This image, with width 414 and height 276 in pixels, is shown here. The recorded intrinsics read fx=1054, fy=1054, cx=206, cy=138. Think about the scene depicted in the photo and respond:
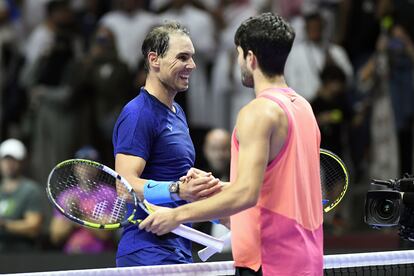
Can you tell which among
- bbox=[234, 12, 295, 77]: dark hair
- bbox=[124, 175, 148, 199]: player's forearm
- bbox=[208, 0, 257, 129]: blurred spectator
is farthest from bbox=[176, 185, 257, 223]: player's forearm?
bbox=[208, 0, 257, 129]: blurred spectator

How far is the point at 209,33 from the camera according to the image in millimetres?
11859

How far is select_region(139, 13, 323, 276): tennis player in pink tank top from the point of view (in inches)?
174

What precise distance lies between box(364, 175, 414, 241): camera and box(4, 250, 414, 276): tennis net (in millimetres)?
455

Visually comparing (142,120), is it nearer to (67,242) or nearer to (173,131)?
(173,131)

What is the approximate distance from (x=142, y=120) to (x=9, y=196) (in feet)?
19.1

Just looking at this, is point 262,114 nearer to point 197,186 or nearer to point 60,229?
point 197,186

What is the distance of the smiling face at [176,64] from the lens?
5242mm

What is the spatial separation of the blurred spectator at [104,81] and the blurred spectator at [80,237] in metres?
0.88

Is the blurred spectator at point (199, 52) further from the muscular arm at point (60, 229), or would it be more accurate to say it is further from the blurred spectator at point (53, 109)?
the muscular arm at point (60, 229)

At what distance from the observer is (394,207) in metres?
5.28

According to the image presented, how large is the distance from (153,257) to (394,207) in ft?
4.04

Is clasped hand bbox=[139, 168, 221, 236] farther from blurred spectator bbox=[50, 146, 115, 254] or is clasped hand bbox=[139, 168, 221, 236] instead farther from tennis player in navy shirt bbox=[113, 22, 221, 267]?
blurred spectator bbox=[50, 146, 115, 254]

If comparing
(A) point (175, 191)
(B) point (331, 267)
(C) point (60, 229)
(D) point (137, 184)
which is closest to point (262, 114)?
(A) point (175, 191)

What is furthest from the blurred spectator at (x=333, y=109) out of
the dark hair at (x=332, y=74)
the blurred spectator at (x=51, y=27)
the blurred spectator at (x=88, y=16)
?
the blurred spectator at (x=51, y=27)
